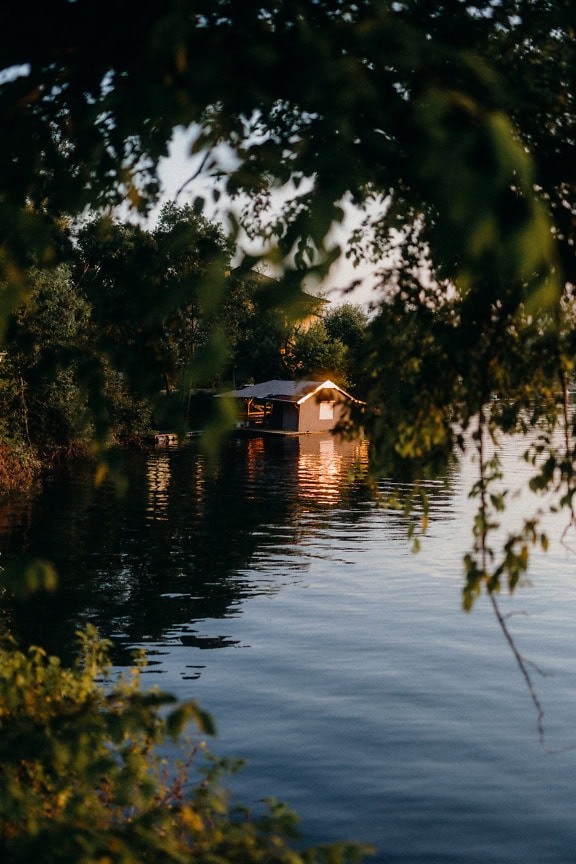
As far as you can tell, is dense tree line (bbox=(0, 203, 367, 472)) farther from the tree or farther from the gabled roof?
the gabled roof

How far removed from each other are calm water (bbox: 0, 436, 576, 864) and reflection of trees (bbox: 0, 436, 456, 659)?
4.5 inches

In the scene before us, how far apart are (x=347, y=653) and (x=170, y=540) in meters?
14.3

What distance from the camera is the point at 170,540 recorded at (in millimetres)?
33250

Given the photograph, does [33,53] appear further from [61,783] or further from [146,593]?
[146,593]

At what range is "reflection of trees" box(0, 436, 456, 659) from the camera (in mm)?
22953

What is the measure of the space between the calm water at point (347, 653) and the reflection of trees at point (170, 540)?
4.5 inches

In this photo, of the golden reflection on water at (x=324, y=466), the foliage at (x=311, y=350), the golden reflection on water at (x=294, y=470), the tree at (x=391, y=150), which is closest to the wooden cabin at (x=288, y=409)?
the golden reflection on water at (x=324, y=466)

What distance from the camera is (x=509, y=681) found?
18.4m

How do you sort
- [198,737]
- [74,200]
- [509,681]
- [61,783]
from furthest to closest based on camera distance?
[509,681] → [198,737] → [61,783] → [74,200]

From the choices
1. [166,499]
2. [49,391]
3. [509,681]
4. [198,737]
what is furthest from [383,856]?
[49,391]

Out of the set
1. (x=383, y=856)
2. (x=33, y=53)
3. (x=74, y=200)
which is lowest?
(x=383, y=856)

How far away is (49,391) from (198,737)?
3226cm

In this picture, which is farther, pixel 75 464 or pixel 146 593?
pixel 75 464

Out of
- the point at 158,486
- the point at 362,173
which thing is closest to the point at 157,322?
the point at 362,173
